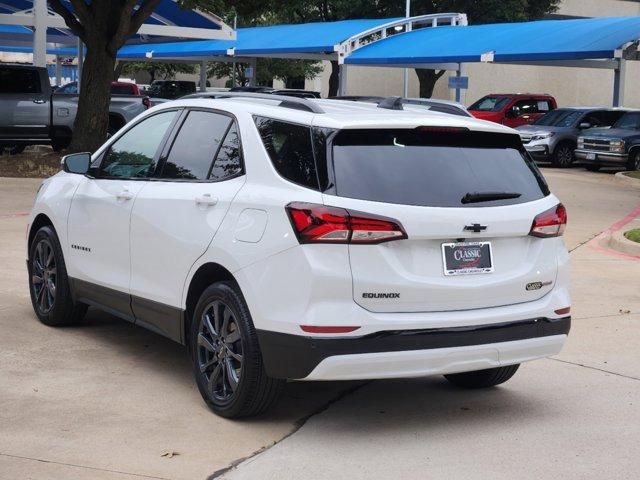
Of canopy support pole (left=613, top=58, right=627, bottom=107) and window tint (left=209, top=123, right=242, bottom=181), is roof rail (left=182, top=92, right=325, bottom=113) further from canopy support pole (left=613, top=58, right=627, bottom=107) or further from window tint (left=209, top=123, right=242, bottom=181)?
canopy support pole (left=613, top=58, right=627, bottom=107)

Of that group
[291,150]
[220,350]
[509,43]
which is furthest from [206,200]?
[509,43]

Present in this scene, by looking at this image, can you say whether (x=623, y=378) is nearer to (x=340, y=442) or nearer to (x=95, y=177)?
(x=340, y=442)

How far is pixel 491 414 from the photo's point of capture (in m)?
6.38

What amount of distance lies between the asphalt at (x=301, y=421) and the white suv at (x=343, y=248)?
32cm

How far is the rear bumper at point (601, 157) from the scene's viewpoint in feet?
89.8

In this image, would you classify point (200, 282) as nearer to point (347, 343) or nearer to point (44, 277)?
point (347, 343)

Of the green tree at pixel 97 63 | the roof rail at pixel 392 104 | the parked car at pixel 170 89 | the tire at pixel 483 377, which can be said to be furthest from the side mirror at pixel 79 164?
the parked car at pixel 170 89

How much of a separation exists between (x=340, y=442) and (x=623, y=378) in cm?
241

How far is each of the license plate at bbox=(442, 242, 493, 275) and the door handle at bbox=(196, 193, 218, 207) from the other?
1.35m

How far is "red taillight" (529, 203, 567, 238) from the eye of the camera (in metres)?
6.05

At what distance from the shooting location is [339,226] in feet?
17.9

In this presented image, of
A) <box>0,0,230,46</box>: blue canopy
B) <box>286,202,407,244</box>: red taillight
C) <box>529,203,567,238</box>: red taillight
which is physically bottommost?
<box>529,203,567,238</box>: red taillight

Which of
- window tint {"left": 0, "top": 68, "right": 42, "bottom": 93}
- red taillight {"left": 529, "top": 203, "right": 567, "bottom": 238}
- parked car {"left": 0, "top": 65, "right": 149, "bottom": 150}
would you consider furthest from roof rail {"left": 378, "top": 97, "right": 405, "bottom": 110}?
window tint {"left": 0, "top": 68, "right": 42, "bottom": 93}

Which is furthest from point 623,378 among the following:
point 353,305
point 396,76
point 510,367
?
point 396,76
